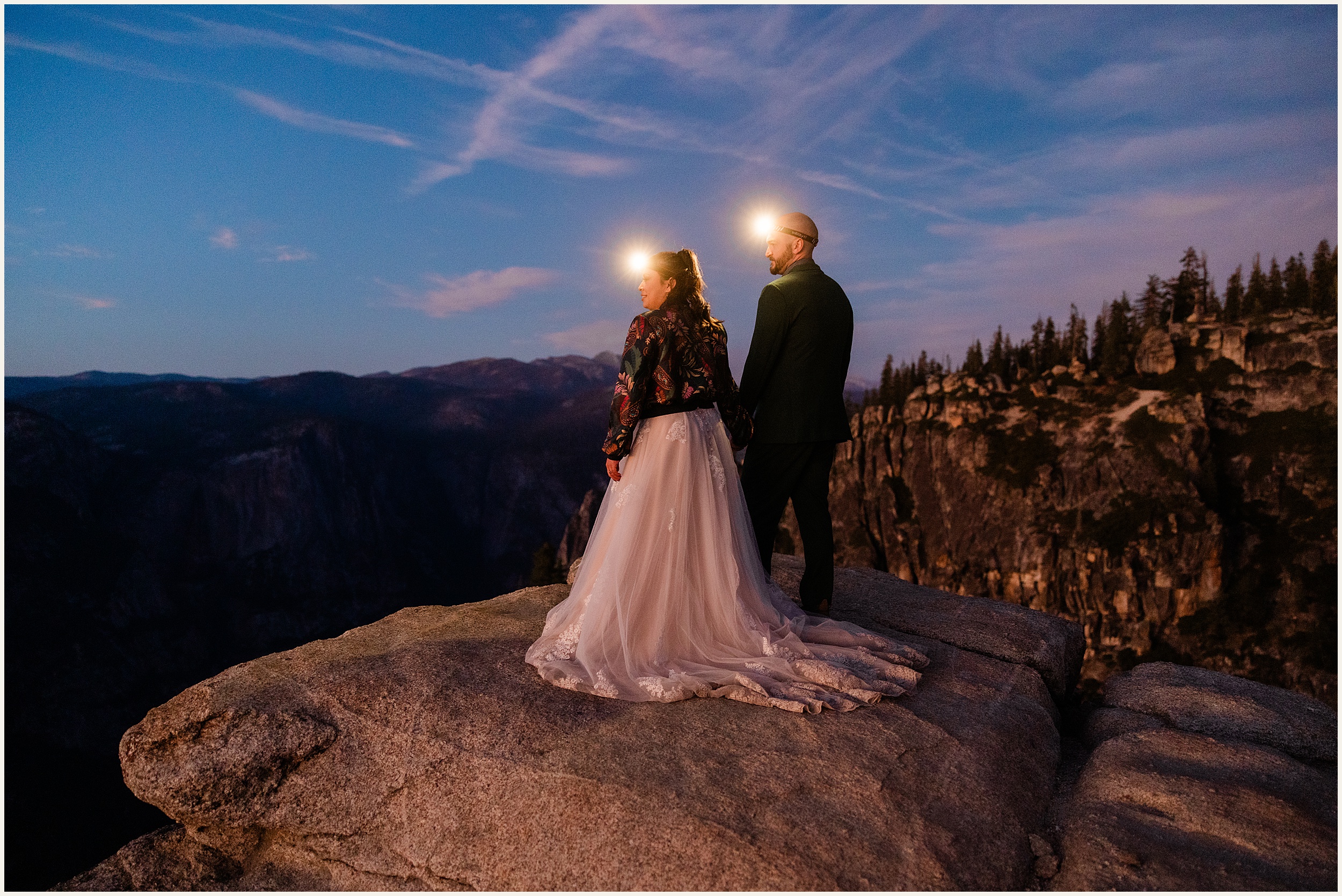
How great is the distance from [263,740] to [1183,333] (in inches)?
5749

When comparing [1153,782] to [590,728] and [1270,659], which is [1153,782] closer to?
[590,728]

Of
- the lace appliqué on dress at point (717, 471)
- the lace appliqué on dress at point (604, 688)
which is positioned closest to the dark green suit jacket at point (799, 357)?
the lace appliqué on dress at point (717, 471)

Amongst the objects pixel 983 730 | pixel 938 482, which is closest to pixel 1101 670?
pixel 938 482

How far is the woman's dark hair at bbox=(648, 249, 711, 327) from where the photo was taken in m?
6.85

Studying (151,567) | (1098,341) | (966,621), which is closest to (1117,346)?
(1098,341)

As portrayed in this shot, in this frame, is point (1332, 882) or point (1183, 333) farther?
point (1183, 333)

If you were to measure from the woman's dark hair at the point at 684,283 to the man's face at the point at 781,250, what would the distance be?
0.97 meters

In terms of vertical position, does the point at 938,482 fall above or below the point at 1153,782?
below

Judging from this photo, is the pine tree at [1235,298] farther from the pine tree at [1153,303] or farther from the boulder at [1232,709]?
the boulder at [1232,709]

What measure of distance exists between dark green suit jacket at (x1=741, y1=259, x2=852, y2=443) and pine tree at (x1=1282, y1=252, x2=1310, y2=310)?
14637 centimetres

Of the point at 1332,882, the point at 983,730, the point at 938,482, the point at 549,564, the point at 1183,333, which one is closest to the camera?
the point at 1332,882

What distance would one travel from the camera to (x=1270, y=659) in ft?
329

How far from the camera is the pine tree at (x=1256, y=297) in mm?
120312

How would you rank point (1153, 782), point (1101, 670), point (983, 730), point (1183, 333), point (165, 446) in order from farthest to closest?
point (165, 446)
point (1183, 333)
point (1101, 670)
point (983, 730)
point (1153, 782)
